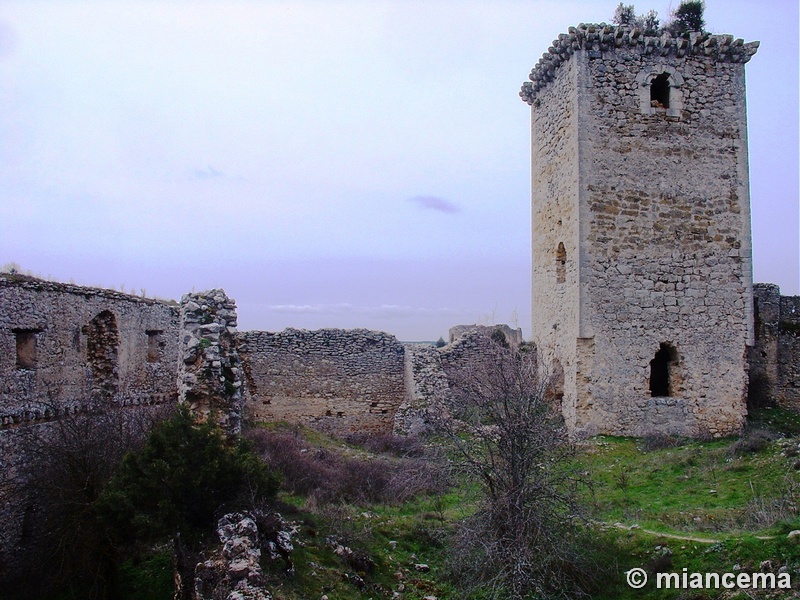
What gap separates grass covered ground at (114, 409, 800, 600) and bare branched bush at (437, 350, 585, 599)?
35 centimetres

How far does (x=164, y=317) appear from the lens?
15.8m

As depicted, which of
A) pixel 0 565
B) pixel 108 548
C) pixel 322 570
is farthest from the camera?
pixel 0 565

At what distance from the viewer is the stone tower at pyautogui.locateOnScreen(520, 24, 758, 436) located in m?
13.0

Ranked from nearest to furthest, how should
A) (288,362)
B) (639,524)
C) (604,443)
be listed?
(639,524) → (604,443) → (288,362)

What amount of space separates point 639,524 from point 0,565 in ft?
26.6

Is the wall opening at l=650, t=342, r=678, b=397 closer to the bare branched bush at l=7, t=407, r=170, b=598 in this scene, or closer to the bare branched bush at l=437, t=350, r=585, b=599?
the bare branched bush at l=437, t=350, r=585, b=599

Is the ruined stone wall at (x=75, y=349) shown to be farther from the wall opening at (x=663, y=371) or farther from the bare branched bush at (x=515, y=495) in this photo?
the wall opening at (x=663, y=371)

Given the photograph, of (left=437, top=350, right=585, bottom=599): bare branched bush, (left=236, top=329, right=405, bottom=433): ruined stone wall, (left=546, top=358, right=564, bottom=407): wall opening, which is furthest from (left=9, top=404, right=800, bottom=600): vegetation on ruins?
(left=236, top=329, right=405, bottom=433): ruined stone wall

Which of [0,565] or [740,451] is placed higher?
[740,451]

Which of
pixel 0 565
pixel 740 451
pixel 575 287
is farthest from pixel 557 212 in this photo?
pixel 0 565

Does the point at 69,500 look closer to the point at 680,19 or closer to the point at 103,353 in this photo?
the point at 103,353

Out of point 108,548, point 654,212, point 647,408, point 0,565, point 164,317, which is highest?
point 654,212

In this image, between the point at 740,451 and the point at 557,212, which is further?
the point at 557,212

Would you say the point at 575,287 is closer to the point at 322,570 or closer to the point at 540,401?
the point at 540,401
